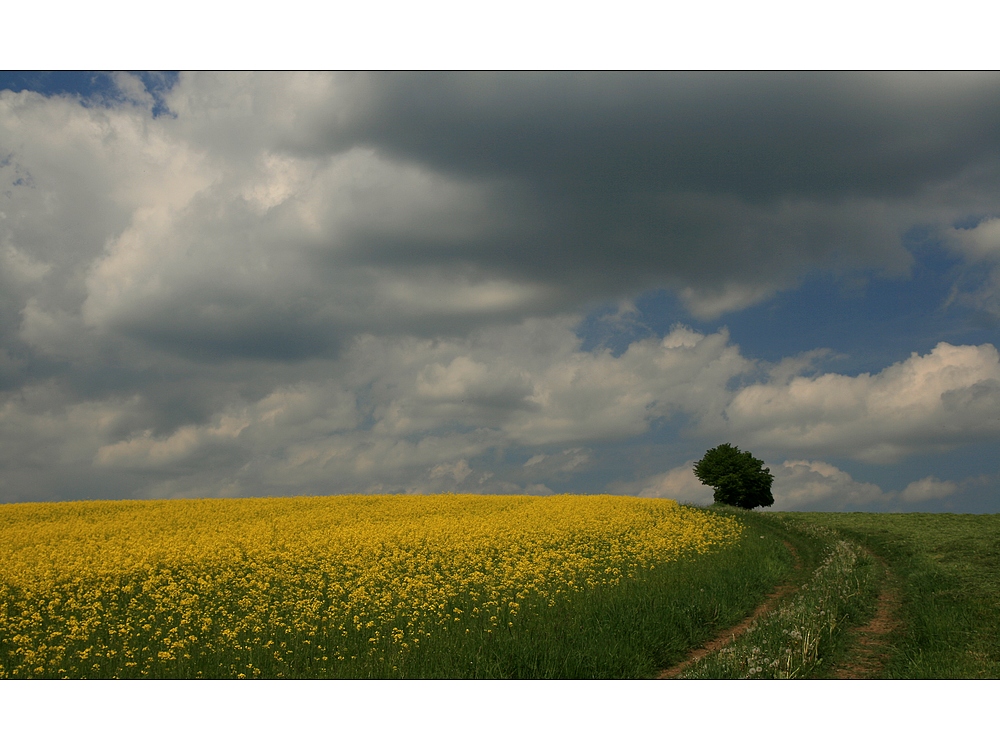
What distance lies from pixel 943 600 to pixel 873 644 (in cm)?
374

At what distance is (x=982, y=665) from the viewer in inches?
452

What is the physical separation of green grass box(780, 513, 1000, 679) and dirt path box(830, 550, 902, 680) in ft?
0.64

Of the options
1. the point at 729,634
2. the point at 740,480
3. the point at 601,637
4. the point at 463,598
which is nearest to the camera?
the point at 601,637

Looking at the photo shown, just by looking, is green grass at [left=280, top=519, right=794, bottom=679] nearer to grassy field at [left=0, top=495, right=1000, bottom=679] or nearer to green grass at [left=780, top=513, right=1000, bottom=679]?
grassy field at [left=0, top=495, right=1000, bottom=679]

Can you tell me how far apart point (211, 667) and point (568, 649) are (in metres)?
6.25

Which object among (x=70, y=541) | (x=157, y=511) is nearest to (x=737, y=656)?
(x=70, y=541)

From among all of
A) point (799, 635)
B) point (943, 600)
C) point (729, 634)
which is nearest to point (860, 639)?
point (799, 635)

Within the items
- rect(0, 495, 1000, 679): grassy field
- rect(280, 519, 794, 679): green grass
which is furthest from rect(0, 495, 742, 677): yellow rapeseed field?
rect(280, 519, 794, 679): green grass

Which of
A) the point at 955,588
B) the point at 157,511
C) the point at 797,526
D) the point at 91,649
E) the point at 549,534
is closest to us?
the point at 91,649

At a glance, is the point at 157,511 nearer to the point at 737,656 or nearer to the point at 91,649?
the point at 91,649

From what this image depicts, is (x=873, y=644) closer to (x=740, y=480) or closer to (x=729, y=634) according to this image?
(x=729, y=634)

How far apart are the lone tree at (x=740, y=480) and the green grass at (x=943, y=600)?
22028 millimetres

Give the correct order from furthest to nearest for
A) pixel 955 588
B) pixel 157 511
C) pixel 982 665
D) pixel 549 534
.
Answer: pixel 157 511, pixel 549 534, pixel 955 588, pixel 982 665

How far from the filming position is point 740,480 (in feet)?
171
